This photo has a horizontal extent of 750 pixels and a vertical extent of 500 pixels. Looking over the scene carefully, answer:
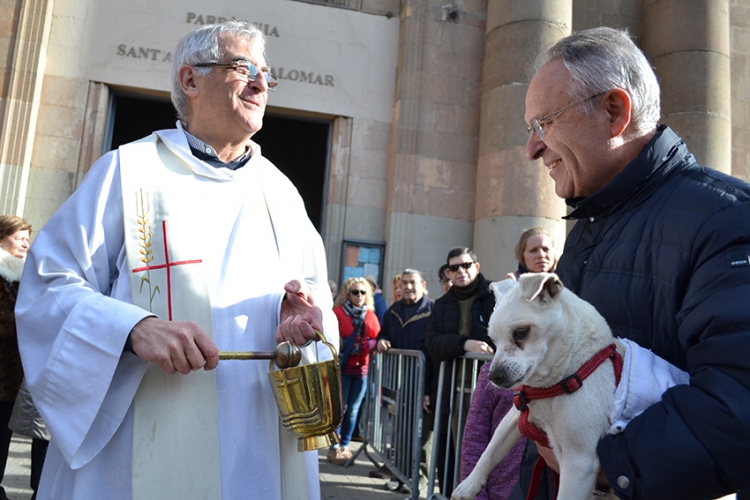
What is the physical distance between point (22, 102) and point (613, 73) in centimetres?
989

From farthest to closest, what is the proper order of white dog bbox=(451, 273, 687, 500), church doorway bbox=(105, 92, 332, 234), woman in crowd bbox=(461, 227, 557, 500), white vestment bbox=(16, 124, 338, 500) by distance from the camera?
church doorway bbox=(105, 92, 332, 234)
woman in crowd bbox=(461, 227, 557, 500)
white vestment bbox=(16, 124, 338, 500)
white dog bbox=(451, 273, 687, 500)

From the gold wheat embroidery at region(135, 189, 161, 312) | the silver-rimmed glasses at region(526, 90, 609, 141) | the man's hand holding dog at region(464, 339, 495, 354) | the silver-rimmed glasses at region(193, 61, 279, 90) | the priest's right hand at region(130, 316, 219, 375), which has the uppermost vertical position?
the silver-rimmed glasses at region(193, 61, 279, 90)

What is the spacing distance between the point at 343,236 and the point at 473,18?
15.0 ft

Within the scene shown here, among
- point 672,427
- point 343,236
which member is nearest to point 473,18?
point 343,236

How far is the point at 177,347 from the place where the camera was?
1.71m

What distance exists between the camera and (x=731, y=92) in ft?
39.4

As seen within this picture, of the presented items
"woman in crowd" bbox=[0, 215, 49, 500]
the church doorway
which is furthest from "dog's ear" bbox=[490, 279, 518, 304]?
the church doorway

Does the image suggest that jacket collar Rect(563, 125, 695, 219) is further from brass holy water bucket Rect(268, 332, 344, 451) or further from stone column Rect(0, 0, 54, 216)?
stone column Rect(0, 0, 54, 216)

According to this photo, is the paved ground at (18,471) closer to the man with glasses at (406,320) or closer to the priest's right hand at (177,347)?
the man with glasses at (406,320)

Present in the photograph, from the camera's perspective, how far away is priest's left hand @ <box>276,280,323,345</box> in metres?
1.99

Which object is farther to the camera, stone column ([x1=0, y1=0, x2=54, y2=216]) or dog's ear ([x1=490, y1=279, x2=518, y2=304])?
stone column ([x1=0, y1=0, x2=54, y2=216])

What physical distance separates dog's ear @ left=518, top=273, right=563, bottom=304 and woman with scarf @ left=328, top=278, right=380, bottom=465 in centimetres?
602

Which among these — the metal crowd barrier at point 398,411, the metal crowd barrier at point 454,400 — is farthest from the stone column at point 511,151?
the metal crowd barrier at point 454,400

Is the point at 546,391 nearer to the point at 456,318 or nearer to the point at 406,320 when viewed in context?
the point at 456,318
